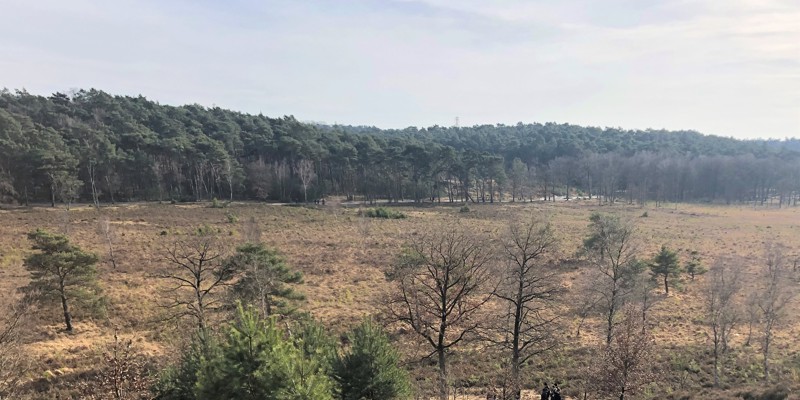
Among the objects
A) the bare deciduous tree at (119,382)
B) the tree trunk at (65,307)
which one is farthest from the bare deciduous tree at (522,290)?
the tree trunk at (65,307)

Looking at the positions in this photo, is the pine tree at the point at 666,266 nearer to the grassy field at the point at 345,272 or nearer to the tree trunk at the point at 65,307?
the grassy field at the point at 345,272

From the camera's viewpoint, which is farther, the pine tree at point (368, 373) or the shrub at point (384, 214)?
the shrub at point (384, 214)

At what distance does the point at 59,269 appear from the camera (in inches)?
856

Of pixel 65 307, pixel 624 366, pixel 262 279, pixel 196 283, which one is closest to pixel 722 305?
pixel 624 366

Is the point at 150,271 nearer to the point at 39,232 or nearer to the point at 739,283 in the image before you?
the point at 39,232

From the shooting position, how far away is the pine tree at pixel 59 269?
830 inches

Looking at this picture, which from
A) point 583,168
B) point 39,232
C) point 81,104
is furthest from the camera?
point 583,168

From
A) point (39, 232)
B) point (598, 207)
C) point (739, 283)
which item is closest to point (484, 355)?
point (739, 283)

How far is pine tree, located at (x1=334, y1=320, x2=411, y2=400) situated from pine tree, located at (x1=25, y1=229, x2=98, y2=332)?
16.3 meters

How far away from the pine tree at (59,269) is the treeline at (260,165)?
42.6m

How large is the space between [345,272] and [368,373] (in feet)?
77.6

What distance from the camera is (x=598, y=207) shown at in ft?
284

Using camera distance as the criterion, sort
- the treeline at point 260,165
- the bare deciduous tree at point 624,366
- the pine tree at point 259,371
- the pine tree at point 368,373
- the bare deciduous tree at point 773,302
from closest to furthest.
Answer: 1. the pine tree at point 259,371
2. the pine tree at point 368,373
3. the bare deciduous tree at point 624,366
4. the bare deciduous tree at point 773,302
5. the treeline at point 260,165

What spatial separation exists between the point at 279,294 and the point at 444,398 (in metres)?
10.5
